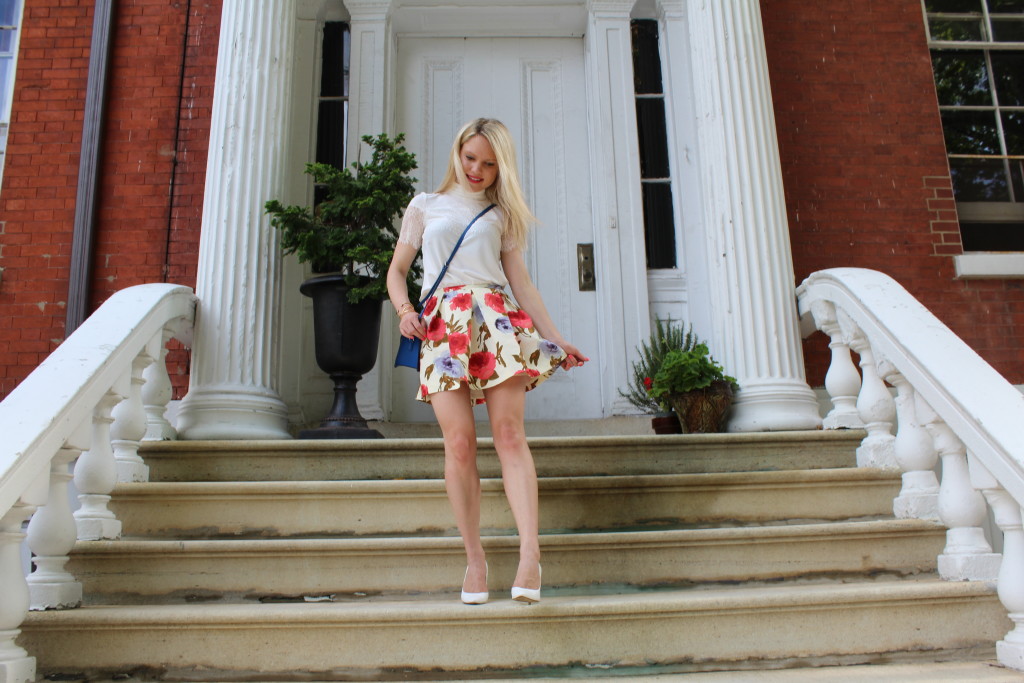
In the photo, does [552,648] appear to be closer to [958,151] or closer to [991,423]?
[991,423]

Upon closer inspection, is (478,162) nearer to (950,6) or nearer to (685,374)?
(685,374)

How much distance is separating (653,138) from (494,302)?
9.84 feet

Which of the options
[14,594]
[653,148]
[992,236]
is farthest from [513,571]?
[992,236]

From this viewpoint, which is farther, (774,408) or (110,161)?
(110,161)

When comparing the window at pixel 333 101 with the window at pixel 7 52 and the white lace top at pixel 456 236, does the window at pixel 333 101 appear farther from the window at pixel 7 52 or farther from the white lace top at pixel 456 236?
the white lace top at pixel 456 236

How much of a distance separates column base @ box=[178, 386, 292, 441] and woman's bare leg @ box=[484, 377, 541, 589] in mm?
1608

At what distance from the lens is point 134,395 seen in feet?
9.85

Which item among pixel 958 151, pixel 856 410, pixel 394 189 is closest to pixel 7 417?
pixel 394 189

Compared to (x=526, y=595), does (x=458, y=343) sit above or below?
above

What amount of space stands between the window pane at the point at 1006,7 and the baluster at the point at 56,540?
581 centimetres

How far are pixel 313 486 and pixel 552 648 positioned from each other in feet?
3.45

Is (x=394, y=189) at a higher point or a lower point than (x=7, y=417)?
higher

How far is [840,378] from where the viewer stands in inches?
137

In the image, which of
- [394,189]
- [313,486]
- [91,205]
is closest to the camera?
[313,486]
